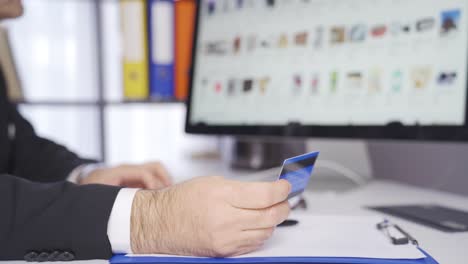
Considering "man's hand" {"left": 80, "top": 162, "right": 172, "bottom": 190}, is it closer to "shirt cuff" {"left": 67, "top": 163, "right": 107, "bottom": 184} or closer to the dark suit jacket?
"shirt cuff" {"left": 67, "top": 163, "right": 107, "bottom": 184}

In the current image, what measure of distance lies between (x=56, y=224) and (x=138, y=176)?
0.99 feet

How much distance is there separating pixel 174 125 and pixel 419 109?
4.18 feet

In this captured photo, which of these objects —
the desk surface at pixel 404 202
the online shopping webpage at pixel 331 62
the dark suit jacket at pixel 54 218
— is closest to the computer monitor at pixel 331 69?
the online shopping webpage at pixel 331 62

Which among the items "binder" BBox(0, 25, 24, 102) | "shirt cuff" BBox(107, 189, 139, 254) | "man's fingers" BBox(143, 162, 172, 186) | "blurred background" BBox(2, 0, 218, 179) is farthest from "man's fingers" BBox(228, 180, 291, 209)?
"binder" BBox(0, 25, 24, 102)

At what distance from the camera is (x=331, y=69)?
0.75 meters

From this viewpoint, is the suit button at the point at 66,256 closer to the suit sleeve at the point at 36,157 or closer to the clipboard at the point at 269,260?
the clipboard at the point at 269,260

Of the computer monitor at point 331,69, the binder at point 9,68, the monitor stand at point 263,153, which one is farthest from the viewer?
the binder at point 9,68

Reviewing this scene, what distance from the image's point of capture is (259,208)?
39 centimetres

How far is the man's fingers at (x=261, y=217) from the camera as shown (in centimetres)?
38

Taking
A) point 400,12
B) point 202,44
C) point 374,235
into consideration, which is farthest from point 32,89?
point 374,235

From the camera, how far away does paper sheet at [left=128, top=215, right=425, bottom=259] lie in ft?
1.24

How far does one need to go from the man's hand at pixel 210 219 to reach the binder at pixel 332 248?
0.01m

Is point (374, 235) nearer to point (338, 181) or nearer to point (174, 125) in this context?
point (338, 181)

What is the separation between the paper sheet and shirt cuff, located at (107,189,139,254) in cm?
12
